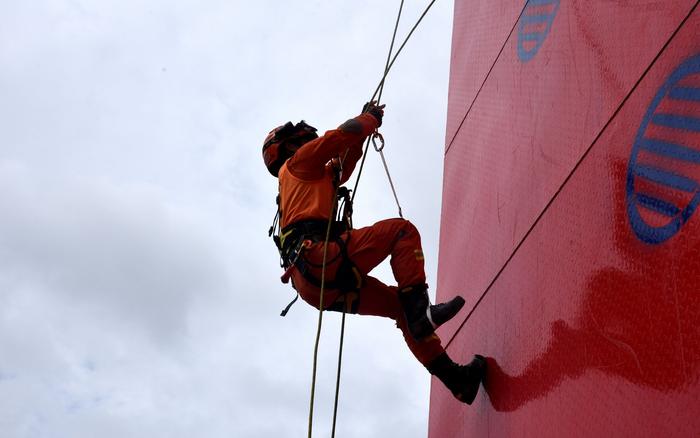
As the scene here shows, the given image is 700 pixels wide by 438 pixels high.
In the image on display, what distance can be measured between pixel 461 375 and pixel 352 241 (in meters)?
0.76

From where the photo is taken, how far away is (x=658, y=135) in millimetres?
2549

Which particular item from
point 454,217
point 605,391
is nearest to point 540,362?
point 605,391

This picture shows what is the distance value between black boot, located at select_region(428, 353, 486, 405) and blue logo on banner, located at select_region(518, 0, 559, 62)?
144 centimetres

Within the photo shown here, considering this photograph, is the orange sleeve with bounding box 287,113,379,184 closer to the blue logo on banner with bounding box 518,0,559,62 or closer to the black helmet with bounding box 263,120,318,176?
the black helmet with bounding box 263,120,318,176

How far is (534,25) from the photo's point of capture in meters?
4.10

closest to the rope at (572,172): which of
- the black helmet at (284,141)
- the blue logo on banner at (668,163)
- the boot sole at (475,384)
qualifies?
the blue logo on banner at (668,163)

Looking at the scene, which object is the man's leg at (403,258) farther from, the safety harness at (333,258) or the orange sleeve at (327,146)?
the orange sleeve at (327,146)

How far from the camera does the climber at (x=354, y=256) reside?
3.42 meters

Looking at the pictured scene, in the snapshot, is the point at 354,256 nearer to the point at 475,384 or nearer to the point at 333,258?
the point at 333,258

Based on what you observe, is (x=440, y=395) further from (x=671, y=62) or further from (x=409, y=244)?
(x=671, y=62)

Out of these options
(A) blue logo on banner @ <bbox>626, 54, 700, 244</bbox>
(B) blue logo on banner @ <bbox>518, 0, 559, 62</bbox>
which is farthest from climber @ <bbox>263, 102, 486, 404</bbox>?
(A) blue logo on banner @ <bbox>626, 54, 700, 244</bbox>

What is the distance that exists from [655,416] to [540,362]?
33.4 inches

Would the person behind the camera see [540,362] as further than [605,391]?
Yes

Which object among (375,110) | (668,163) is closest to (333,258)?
(375,110)
